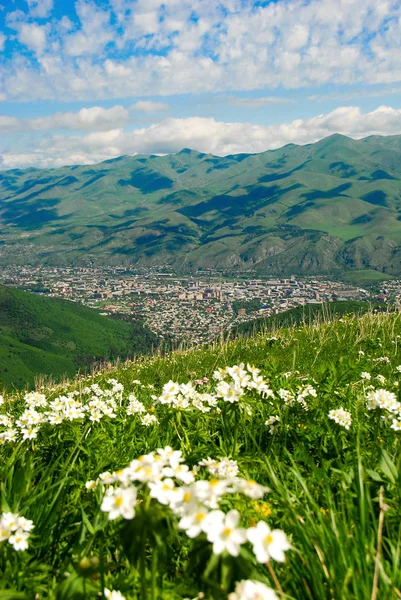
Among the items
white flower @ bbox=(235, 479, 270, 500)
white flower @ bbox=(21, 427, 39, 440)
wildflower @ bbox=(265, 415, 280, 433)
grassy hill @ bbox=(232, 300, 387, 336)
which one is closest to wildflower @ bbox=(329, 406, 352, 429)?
wildflower @ bbox=(265, 415, 280, 433)

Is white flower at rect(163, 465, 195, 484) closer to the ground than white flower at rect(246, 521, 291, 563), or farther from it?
farther from it

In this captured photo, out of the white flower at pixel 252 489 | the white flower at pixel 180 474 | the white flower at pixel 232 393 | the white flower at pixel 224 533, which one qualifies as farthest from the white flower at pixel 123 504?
the white flower at pixel 232 393

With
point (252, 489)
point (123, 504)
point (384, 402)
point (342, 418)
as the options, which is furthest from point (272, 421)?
point (123, 504)

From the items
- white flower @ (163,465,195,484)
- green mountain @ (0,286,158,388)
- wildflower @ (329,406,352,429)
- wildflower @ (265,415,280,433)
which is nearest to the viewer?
white flower @ (163,465,195,484)

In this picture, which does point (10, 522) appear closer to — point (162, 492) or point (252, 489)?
point (162, 492)

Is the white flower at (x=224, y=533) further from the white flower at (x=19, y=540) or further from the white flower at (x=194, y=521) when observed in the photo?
the white flower at (x=19, y=540)

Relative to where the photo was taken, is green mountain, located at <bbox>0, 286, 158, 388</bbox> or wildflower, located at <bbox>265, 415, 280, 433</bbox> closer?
wildflower, located at <bbox>265, 415, 280, 433</bbox>

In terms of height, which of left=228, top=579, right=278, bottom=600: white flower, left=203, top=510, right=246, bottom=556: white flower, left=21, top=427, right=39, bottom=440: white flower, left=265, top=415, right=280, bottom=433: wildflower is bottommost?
left=265, top=415, right=280, bottom=433: wildflower

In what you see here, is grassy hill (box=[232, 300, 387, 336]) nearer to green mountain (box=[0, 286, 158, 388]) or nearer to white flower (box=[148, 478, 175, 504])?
white flower (box=[148, 478, 175, 504])

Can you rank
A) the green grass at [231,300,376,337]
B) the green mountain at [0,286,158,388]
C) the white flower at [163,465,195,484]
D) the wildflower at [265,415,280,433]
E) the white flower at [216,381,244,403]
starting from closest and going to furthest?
the white flower at [163,465,195,484]
the white flower at [216,381,244,403]
the wildflower at [265,415,280,433]
the green grass at [231,300,376,337]
the green mountain at [0,286,158,388]
